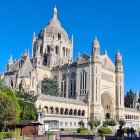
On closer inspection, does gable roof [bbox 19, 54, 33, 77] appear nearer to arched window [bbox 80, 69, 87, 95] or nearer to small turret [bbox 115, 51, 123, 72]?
arched window [bbox 80, 69, 87, 95]

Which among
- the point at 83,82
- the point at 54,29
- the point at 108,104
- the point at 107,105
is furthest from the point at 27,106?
the point at 54,29

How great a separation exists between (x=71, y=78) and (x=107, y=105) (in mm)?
15080

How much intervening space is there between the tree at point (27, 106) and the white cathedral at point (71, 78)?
85.6 inches

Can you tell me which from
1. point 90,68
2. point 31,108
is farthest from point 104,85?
point 31,108

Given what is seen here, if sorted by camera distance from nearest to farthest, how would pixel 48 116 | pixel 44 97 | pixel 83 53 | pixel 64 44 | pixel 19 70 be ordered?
pixel 48 116 → pixel 44 97 → pixel 19 70 → pixel 83 53 → pixel 64 44

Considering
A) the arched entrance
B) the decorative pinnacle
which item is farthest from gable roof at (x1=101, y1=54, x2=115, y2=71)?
the arched entrance

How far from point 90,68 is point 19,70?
1962cm

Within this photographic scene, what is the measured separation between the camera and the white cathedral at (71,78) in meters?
80.0

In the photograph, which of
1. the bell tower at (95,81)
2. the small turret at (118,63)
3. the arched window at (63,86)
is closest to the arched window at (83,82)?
the bell tower at (95,81)

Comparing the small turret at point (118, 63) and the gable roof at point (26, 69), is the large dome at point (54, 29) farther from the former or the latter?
the gable roof at point (26, 69)

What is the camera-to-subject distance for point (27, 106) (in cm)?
5947

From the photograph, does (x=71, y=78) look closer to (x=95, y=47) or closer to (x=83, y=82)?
(x=83, y=82)

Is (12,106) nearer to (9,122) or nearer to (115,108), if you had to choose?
(9,122)

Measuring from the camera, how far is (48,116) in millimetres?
67438
